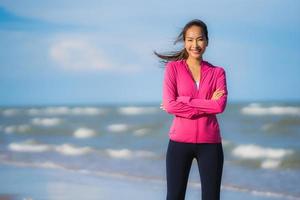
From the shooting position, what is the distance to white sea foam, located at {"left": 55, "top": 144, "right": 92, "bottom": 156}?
6.56 meters

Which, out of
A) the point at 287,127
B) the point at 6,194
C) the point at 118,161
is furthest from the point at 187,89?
the point at 287,127

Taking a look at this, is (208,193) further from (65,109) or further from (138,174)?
(65,109)

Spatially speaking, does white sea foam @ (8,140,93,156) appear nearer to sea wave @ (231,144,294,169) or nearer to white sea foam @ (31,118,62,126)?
sea wave @ (231,144,294,169)

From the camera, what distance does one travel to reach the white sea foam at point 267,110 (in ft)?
31.2

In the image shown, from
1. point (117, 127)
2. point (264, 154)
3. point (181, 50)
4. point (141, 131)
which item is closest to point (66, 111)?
point (117, 127)

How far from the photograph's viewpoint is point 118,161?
598cm

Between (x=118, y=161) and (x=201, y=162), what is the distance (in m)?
3.68

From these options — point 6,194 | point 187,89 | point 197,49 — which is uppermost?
point 197,49

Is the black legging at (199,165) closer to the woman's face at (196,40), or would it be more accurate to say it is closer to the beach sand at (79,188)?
the woman's face at (196,40)

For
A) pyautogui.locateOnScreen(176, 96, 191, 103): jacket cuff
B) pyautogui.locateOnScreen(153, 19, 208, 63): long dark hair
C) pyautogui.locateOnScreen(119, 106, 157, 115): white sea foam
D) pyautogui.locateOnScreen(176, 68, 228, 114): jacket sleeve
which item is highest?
pyautogui.locateOnScreen(119, 106, 157, 115): white sea foam

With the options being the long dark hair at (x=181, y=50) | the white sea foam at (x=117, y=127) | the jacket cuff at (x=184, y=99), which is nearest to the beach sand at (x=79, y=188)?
the long dark hair at (x=181, y=50)

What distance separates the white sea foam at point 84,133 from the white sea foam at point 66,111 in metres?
1.98

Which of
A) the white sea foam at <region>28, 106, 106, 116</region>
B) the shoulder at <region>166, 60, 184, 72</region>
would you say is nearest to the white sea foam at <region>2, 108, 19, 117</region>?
the white sea foam at <region>28, 106, 106, 116</region>

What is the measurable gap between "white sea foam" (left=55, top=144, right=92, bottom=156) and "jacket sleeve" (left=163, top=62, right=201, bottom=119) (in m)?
4.17
